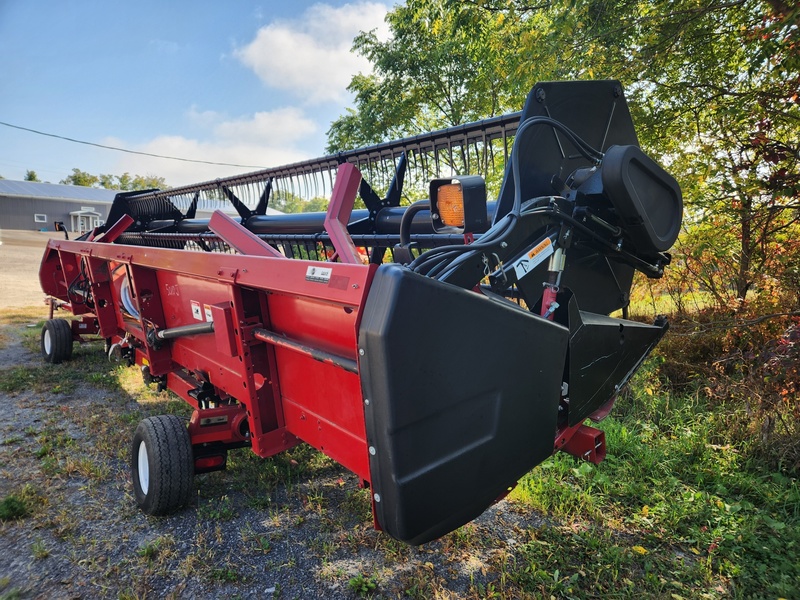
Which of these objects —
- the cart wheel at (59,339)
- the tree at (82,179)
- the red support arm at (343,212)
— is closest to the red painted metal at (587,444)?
the red support arm at (343,212)

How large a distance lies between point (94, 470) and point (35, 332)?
615cm

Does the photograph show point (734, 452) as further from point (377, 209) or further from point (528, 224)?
point (377, 209)

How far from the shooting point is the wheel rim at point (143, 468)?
2721 mm

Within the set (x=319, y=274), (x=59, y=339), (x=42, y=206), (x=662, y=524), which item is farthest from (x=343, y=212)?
(x=42, y=206)

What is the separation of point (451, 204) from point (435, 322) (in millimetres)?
462

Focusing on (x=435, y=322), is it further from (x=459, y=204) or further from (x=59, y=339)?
(x=59, y=339)

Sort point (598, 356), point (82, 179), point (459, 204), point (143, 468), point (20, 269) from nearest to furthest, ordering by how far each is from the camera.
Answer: point (459, 204)
point (598, 356)
point (143, 468)
point (20, 269)
point (82, 179)

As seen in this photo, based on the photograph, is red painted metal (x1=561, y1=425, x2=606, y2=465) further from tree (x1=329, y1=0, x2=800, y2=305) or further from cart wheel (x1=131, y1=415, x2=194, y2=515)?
tree (x1=329, y1=0, x2=800, y2=305)

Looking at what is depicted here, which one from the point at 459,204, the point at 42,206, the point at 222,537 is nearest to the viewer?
the point at 459,204

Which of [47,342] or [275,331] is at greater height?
[275,331]

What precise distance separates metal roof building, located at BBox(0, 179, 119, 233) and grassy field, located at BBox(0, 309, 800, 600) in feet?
125

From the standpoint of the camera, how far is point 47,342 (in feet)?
19.9

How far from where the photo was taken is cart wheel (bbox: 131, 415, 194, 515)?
100 inches

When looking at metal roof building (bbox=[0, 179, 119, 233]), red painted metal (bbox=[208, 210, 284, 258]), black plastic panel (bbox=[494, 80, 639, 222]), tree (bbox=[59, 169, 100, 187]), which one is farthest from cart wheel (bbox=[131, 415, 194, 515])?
tree (bbox=[59, 169, 100, 187])
